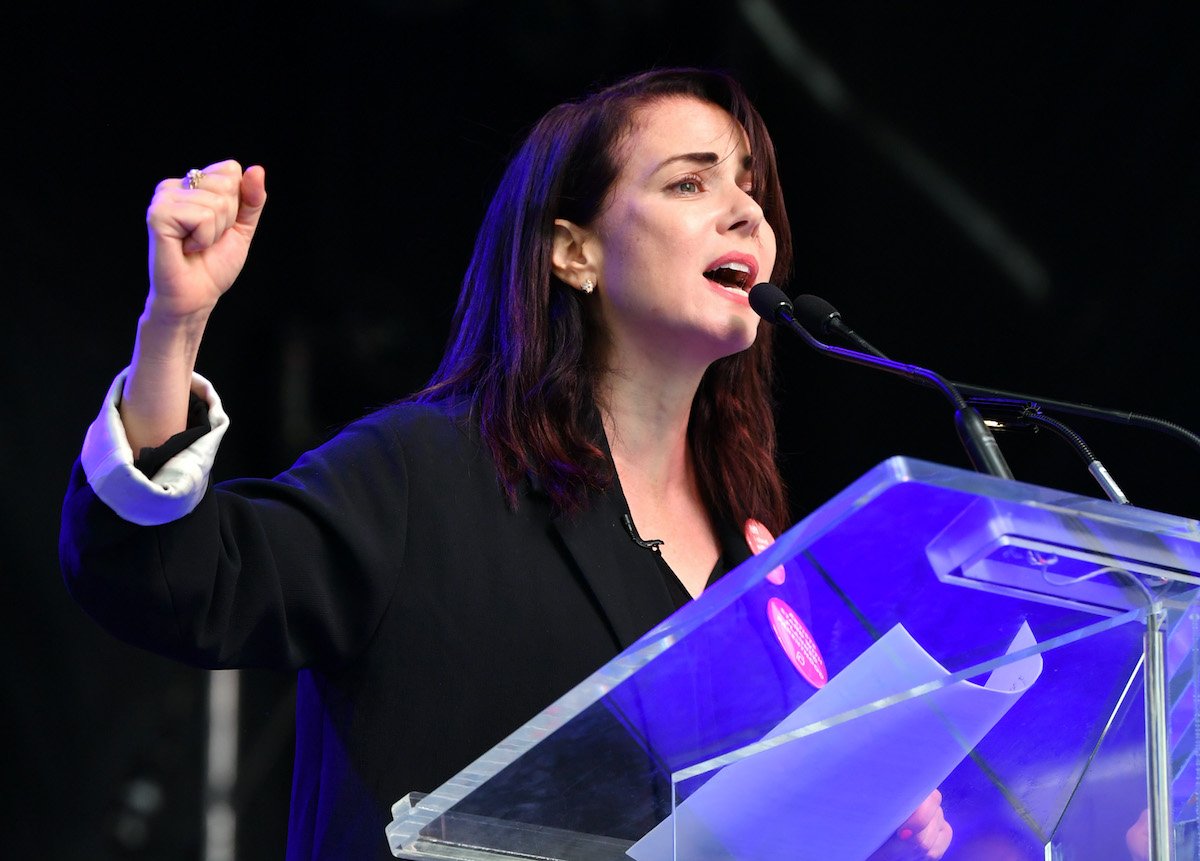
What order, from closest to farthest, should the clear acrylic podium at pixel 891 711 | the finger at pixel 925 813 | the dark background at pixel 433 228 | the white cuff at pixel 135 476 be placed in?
the clear acrylic podium at pixel 891 711, the finger at pixel 925 813, the white cuff at pixel 135 476, the dark background at pixel 433 228

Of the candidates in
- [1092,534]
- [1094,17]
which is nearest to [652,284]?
[1092,534]

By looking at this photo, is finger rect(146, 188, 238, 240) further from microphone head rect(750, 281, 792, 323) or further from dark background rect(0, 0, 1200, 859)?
dark background rect(0, 0, 1200, 859)

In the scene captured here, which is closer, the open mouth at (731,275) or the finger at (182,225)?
the finger at (182,225)

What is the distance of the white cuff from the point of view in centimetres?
115

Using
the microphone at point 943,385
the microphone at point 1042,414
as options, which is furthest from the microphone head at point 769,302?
the microphone at point 1042,414

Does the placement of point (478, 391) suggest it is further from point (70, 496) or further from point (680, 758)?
point (680, 758)

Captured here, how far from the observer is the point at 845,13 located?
133 inches

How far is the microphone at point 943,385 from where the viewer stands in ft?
3.63

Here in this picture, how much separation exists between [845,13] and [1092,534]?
8.97 ft

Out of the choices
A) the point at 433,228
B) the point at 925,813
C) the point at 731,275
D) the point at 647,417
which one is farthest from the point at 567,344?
the point at 433,228

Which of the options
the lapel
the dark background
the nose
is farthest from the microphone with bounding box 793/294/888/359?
the dark background

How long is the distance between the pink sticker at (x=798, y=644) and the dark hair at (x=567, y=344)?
2.73ft

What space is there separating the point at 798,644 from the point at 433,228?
7.97ft

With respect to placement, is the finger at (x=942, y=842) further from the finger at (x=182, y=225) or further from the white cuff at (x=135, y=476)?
the finger at (x=182, y=225)
